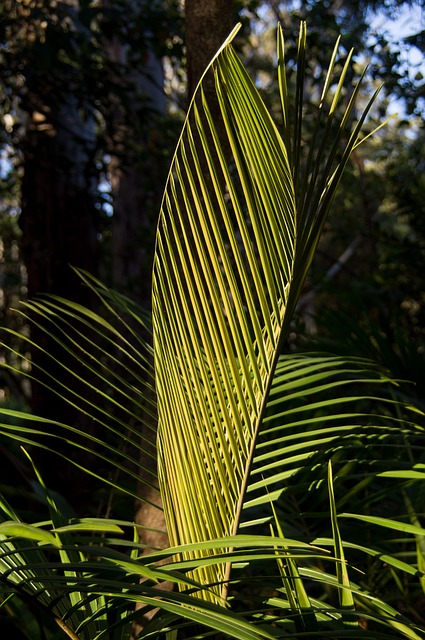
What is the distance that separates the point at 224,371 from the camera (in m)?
1.16

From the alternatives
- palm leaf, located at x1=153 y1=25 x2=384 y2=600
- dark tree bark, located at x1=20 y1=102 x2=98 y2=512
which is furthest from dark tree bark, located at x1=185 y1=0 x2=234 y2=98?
dark tree bark, located at x1=20 y1=102 x2=98 y2=512

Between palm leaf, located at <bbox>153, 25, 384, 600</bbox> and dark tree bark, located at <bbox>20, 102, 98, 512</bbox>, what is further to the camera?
dark tree bark, located at <bbox>20, 102, 98, 512</bbox>

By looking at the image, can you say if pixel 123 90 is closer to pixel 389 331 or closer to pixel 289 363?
pixel 389 331

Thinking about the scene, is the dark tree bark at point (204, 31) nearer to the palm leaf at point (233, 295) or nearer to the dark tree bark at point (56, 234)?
the palm leaf at point (233, 295)

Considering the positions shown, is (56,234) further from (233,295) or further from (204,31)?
(233,295)

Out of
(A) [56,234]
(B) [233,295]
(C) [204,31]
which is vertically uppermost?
(C) [204,31]

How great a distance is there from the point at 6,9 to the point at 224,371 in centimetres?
407

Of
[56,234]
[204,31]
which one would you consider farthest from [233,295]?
[56,234]

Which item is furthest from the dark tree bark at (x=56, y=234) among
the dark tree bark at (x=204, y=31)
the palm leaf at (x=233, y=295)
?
the palm leaf at (x=233, y=295)

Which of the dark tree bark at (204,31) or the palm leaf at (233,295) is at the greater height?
the dark tree bark at (204,31)

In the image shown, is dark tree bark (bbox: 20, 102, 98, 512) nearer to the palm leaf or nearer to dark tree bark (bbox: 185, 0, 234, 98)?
dark tree bark (bbox: 185, 0, 234, 98)

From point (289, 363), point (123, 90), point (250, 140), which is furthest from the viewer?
point (123, 90)

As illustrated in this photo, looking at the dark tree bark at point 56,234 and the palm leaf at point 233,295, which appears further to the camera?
the dark tree bark at point 56,234

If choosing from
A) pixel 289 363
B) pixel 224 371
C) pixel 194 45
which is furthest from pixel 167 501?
pixel 194 45
